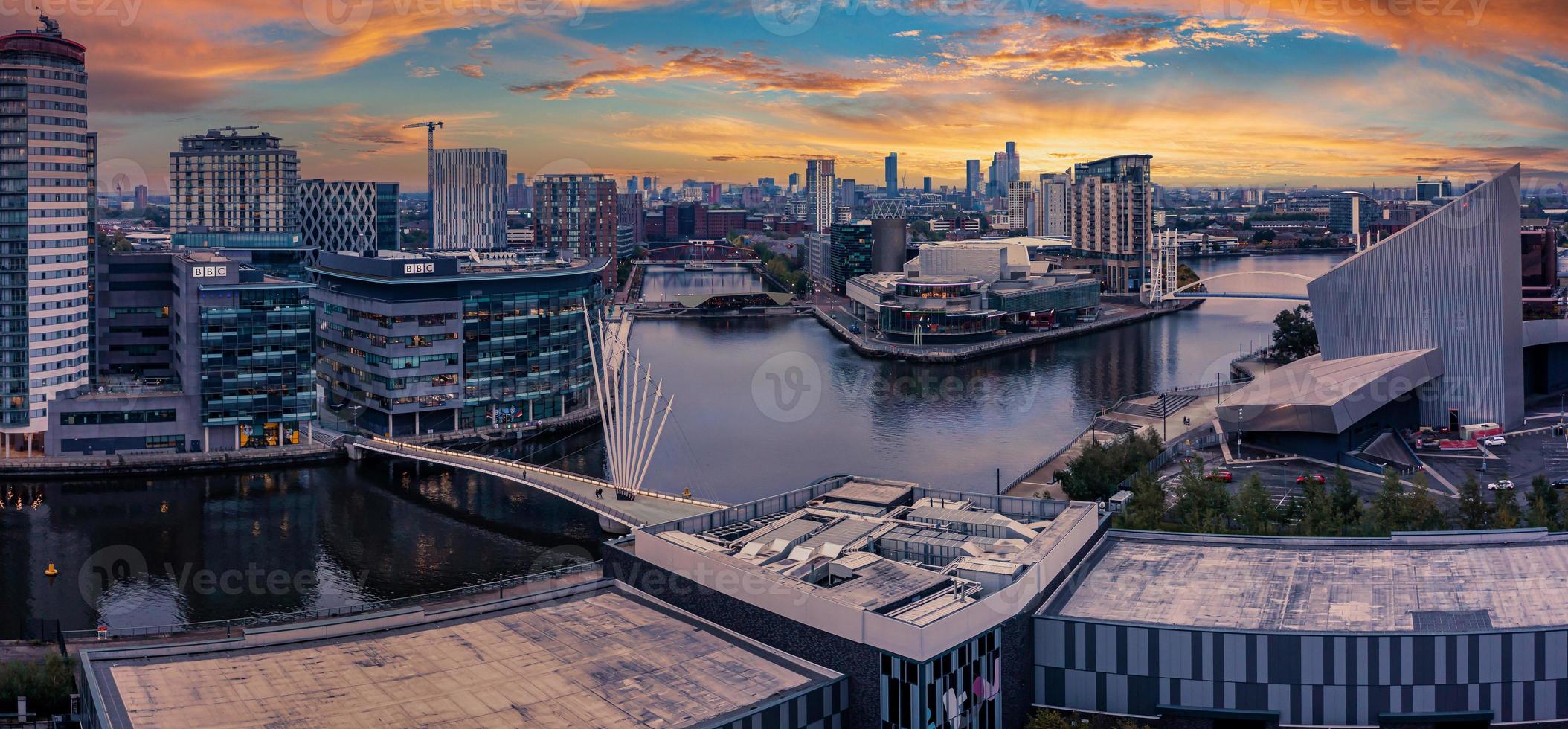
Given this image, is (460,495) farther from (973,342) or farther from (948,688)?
(973,342)

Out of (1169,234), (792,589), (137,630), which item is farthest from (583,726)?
(1169,234)

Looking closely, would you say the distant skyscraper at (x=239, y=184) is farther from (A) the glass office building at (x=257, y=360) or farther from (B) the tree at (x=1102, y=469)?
(B) the tree at (x=1102, y=469)

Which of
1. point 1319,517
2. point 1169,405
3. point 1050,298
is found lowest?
point 1319,517

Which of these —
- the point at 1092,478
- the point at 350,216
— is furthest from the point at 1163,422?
the point at 350,216

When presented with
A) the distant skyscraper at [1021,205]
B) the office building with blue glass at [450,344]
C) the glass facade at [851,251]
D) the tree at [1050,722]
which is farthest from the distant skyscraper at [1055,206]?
the tree at [1050,722]

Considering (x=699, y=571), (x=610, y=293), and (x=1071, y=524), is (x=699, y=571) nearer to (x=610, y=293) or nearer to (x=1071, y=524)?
(x=1071, y=524)

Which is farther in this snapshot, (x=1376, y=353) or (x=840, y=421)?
(x=840, y=421)

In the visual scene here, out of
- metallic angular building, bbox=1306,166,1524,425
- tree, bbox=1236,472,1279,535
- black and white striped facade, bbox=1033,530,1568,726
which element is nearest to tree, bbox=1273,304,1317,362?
metallic angular building, bbox=1306,166,1524,425

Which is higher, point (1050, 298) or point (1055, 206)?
point (1055, 206)
